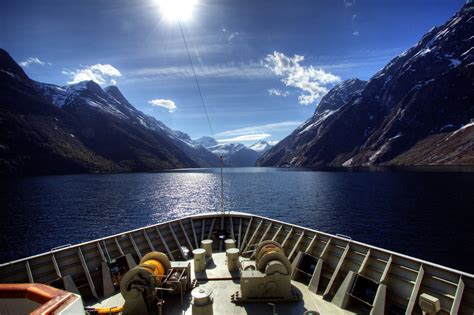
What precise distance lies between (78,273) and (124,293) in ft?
14.8

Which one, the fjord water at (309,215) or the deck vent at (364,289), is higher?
the deck vent at (364,289)

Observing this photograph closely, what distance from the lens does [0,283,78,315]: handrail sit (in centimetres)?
512

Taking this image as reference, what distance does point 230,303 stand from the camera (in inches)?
563

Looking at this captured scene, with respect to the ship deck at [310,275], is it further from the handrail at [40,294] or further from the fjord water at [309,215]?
the fjord water at [309,215]

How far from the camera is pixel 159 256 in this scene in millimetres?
15602

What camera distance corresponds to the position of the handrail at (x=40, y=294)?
512 cm

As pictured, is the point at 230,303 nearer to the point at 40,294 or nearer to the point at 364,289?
the point at 364,289

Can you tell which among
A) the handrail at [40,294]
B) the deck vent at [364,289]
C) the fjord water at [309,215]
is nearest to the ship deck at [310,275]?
the deck vent at [364,289]

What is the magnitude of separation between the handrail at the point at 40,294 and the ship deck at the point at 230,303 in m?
8.83

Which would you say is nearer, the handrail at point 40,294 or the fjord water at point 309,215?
the handrail at point 40,294

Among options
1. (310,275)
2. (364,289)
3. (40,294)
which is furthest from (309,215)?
(40,294)

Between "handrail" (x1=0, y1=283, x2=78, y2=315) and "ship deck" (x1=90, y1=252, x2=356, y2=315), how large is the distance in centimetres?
883

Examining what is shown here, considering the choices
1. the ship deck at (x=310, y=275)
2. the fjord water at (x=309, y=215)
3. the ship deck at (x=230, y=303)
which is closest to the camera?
the ship deck at (x=310, y=275)

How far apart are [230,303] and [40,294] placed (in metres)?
10.4
